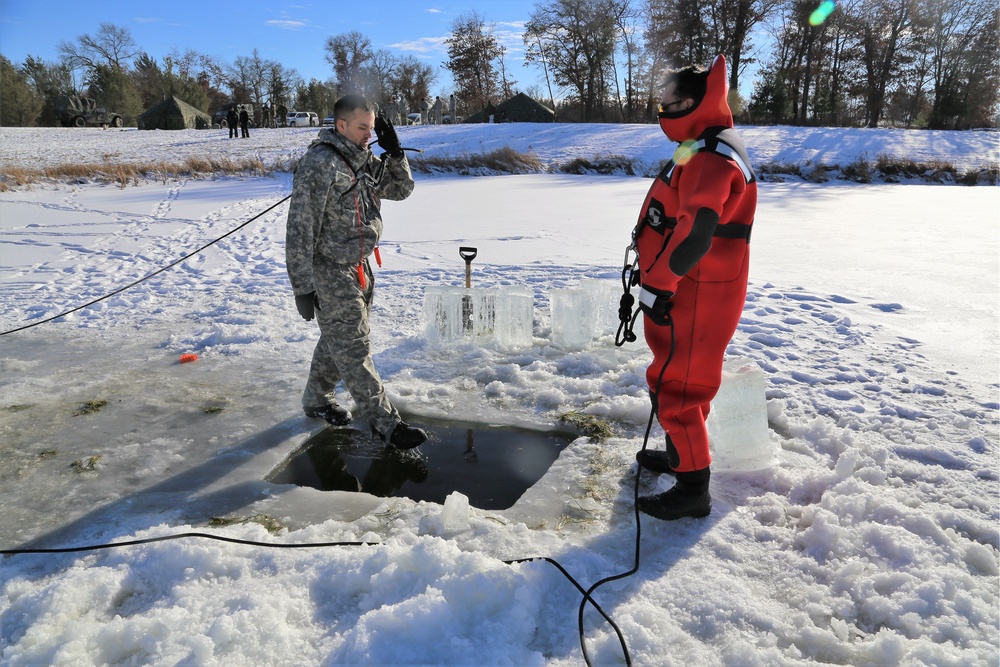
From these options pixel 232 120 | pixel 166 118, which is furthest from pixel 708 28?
pixel 166 118

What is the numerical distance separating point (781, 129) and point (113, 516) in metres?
26.6

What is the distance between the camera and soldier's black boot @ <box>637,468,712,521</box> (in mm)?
2854

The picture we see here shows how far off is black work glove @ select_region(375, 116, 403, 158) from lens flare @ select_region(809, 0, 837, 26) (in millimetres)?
35892

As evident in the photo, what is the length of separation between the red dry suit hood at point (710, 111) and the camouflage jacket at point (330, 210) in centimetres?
165

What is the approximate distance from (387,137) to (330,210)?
66cm

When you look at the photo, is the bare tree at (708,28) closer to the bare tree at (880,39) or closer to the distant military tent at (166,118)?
the bare tree at (880,39)

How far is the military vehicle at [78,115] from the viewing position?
41375 millimetres

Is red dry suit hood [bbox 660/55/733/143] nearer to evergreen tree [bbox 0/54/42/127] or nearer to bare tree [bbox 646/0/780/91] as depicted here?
bare tree [bbox 646/0/780/91]

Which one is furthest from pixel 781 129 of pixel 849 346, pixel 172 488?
pixel 172 488

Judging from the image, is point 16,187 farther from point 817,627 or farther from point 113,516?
point 817,627

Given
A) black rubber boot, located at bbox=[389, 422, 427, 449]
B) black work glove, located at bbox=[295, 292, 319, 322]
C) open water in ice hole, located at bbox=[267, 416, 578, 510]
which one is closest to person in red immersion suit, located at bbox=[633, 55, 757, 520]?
open water in ice hole, located at bbox=[267, 416, 578, 510]

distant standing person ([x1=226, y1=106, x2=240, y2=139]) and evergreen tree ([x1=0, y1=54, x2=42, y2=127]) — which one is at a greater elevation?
evergreen tree ([x1=0, y1=54, x2=42, y2=127])

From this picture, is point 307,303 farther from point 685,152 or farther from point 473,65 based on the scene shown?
point 473,65

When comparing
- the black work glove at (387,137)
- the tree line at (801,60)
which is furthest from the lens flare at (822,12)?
the black work glove at (387,137)
